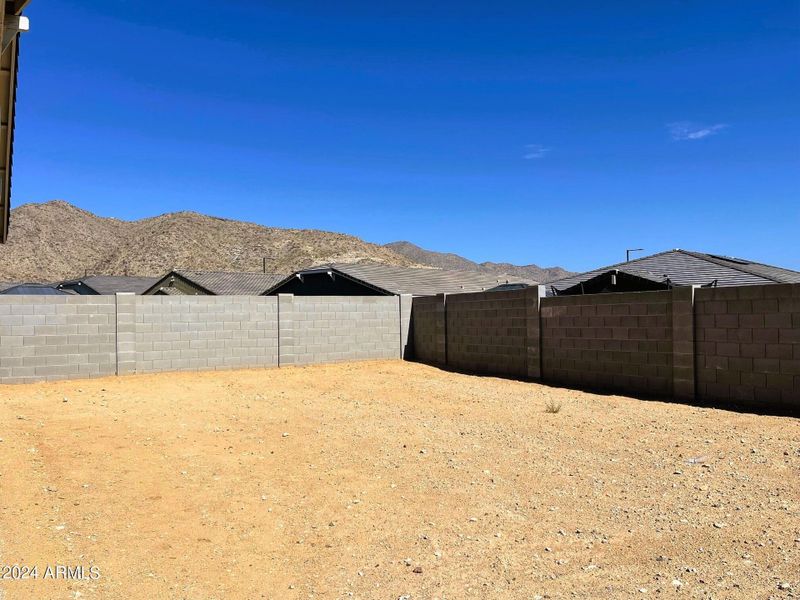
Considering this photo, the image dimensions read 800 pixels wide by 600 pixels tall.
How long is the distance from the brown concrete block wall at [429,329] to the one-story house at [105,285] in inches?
862

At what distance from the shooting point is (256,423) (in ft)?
28.8

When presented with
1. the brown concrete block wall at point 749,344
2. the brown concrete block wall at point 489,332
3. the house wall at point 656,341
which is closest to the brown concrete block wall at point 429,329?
the brown concrete block wall at point 489,332

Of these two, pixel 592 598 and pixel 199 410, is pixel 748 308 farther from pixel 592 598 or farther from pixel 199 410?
pixel 199 410

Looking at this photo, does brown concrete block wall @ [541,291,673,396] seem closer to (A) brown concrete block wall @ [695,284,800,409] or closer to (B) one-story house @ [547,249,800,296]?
(A) brown concrete block wall @ [695,284,800,409]

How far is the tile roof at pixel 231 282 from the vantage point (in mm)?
31281

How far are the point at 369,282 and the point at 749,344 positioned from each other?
1630 centimetres

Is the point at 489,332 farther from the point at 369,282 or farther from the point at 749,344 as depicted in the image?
the point at 369,282

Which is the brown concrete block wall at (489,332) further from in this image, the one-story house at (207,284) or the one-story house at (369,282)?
the one-story house at (207,284)

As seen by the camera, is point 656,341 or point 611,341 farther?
point 611,341

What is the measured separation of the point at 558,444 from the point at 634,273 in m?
10.9

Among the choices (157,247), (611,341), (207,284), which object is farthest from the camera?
(157,247)

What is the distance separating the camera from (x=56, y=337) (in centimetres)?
1299

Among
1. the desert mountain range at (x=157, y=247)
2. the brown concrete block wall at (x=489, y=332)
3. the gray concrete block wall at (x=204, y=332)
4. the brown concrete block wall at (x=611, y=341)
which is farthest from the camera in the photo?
the desert mountain range at (x=157, y=247)

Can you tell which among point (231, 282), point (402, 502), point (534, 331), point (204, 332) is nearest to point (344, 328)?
point (204, 332)
